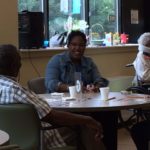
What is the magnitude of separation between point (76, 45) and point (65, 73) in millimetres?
287

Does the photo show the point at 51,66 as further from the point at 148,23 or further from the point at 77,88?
the point at 148,23

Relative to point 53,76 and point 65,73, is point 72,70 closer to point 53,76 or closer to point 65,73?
point 65,73

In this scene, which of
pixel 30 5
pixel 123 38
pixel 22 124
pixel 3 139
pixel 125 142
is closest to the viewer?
pixel 3 139

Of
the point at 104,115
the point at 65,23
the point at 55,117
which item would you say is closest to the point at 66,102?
the point at 104,115

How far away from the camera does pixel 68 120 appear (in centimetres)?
258

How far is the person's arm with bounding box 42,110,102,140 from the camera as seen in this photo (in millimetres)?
2537

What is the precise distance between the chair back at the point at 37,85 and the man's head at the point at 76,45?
38cm

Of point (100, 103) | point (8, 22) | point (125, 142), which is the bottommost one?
point (125, 142)

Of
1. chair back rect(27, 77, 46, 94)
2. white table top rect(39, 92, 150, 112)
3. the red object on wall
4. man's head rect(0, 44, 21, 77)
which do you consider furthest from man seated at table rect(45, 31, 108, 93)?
the red object on wall

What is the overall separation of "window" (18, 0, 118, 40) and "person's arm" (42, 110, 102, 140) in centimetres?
306

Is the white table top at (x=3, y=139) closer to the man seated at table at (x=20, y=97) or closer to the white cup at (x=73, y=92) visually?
the man seated at table at (x=20, y=97)

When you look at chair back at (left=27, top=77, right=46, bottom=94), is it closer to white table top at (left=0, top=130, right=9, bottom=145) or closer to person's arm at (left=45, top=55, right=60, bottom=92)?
person's arm at (left=45, top=55, right=60, bottom=92)

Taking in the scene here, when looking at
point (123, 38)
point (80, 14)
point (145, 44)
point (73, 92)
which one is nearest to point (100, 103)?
point (73, 92)

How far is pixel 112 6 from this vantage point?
678 cm
